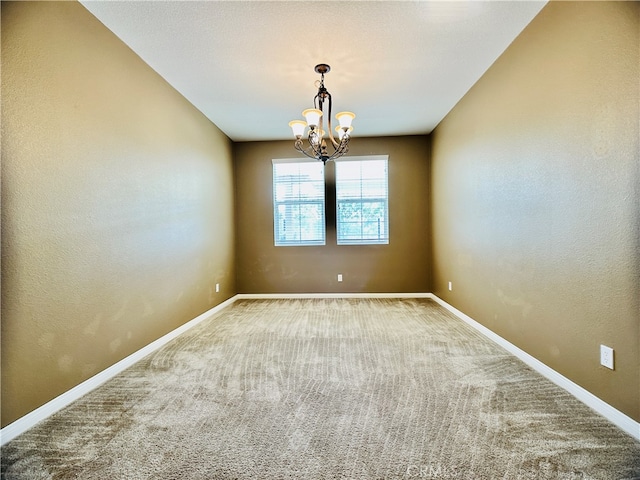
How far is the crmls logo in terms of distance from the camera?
48.1 inches

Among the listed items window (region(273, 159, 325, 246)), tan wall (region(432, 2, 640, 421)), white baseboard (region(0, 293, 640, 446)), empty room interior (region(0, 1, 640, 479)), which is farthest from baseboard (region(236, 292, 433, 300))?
tan wall (region(432, 2, 640, 421))

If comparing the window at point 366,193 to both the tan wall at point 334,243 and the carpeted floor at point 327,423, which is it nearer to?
the tan wall at point 334,243

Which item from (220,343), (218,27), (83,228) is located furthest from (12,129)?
(220,343)

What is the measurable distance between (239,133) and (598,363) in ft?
15.3

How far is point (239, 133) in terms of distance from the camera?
457 cm

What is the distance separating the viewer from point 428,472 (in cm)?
124

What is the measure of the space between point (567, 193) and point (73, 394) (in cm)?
334

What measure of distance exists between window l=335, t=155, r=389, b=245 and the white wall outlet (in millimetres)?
3270

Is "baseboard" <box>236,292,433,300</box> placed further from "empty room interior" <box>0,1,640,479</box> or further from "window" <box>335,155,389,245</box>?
"empty room interior" <box>0,1,640,479</box>

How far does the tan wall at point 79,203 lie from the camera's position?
1578 mm

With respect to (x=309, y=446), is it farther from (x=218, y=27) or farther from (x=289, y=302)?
(x=289, y=302)

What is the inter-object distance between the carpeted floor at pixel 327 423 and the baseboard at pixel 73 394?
2.0 inches

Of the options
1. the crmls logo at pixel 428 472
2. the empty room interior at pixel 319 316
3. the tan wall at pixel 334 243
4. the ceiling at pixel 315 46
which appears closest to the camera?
the crmls logo at pixel 428 472

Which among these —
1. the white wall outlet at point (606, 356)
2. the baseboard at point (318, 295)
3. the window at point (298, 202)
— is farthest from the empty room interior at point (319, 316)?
the window at point (298, 202)
